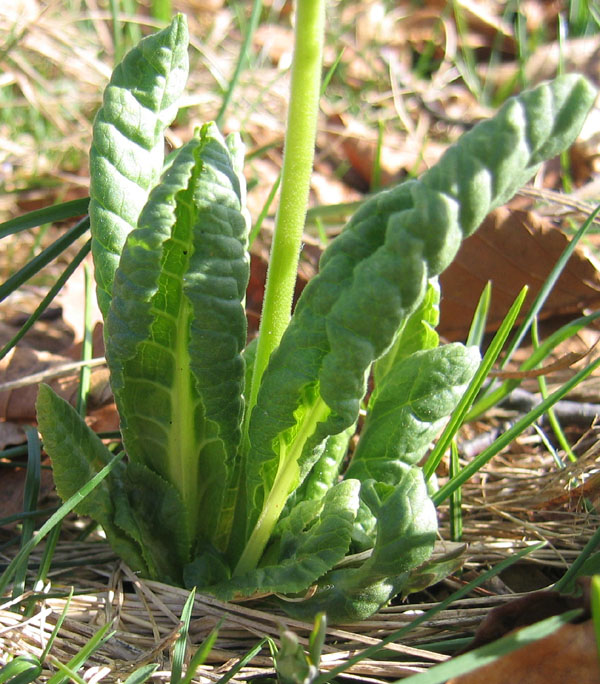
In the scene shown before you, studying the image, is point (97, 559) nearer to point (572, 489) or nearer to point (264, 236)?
point (572, 489)

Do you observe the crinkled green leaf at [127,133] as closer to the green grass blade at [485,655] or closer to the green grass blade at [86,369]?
the green grass blade at [86,369]

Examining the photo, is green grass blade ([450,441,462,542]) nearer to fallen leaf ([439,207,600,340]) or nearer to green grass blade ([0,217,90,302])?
fallen leaf ([439,207,600,340])

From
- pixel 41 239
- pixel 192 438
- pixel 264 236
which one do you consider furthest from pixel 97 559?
pixel 41 239

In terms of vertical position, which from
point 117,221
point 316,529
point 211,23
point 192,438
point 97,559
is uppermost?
point 211,23

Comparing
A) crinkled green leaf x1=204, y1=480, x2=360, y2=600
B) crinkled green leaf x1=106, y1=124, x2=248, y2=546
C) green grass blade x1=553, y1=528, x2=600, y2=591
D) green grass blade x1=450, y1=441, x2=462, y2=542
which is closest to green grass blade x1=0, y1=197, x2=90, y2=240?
crinkled green leaf x1=106, y1=124, x2=248, y2=546

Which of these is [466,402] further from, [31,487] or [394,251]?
[31,487]

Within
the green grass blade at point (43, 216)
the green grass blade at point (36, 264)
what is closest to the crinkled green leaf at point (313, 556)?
the green grass blade at point (36, 264)
